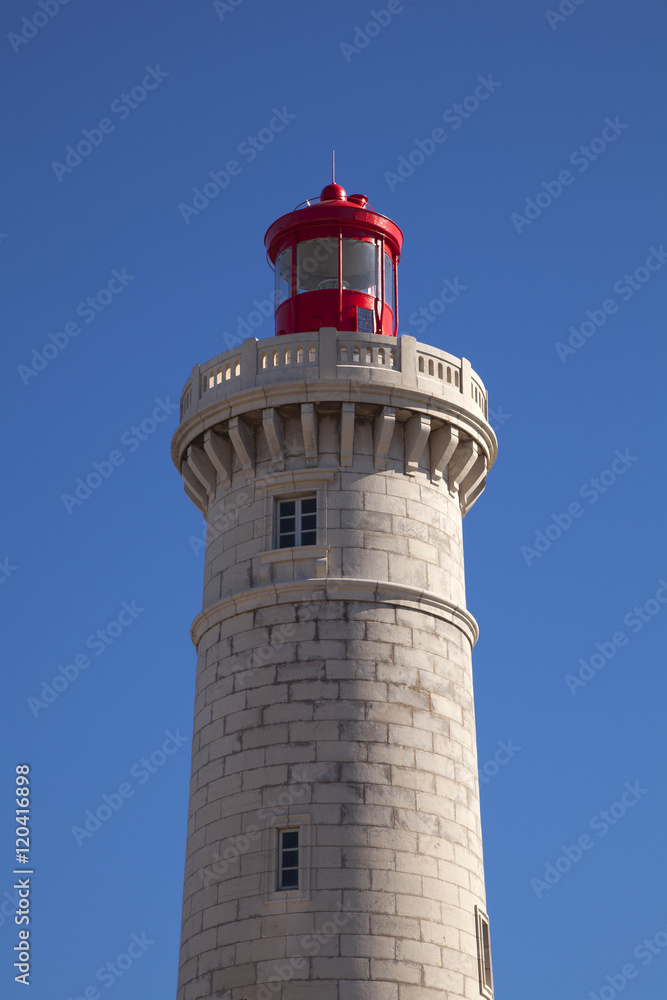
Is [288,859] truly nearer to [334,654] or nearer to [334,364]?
[334,654]

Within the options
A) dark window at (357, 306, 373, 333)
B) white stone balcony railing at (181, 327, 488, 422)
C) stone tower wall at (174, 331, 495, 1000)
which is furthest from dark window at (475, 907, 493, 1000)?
dark window at (357, 306, 373, 333)

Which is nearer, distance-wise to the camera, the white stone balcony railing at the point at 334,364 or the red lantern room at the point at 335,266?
the white stone balcony railing at the point at 334,364

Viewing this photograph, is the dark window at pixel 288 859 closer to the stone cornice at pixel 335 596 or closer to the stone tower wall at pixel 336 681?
the stone tower wall at pixel 336 681

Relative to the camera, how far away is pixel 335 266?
2308 cm

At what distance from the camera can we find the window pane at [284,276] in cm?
2316

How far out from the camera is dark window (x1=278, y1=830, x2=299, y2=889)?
18.5m

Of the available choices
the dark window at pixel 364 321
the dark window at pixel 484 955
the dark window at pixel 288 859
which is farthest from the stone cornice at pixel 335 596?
the dark window at pixel 364 321

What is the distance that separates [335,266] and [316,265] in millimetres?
323

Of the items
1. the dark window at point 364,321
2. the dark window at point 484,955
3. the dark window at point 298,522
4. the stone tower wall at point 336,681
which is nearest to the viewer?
the stone tower wall at point 336,681

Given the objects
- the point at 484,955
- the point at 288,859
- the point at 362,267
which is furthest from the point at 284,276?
the point at 484,955

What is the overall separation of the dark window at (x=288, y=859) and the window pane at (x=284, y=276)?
874 centimetres

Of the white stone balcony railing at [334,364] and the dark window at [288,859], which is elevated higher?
the white stone balcony railing at [334,364]

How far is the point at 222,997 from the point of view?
719 inches

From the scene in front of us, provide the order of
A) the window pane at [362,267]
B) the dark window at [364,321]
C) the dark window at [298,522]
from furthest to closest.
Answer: the window pane at [362,267]
the dark window at [364,321]
the dark window at [298,522]
